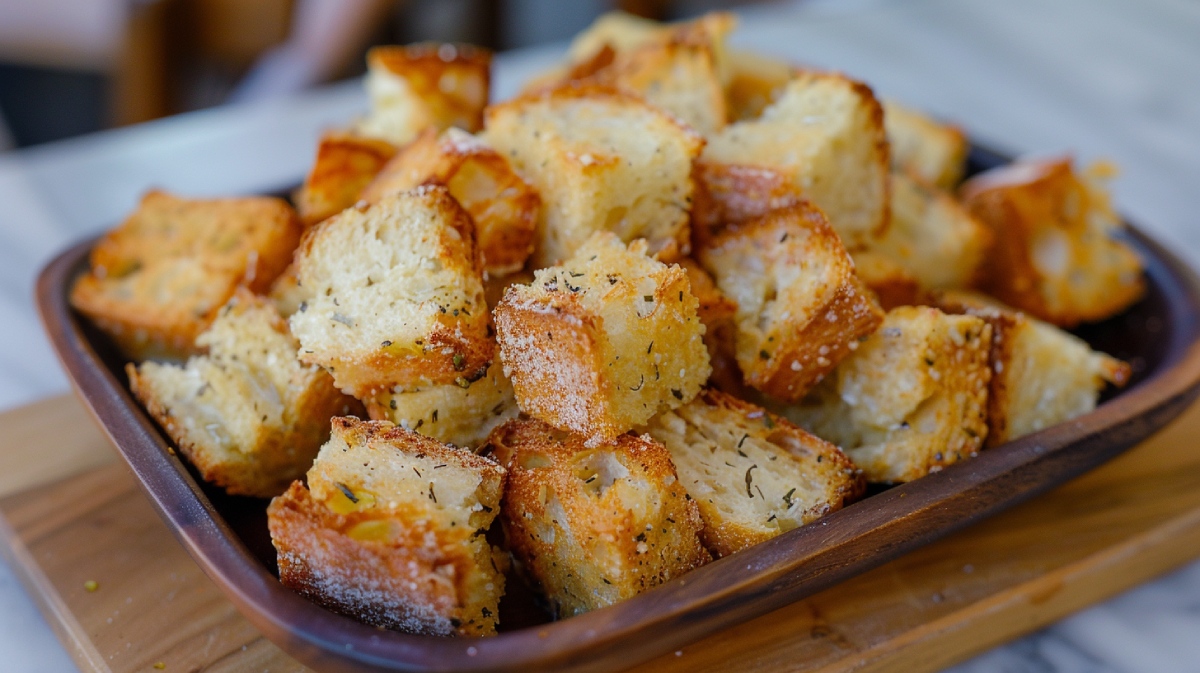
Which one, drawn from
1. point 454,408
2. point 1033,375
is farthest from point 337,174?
point 1033,375

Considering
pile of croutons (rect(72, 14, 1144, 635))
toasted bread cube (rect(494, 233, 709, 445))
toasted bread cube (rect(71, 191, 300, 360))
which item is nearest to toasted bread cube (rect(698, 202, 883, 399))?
pile of croutons (rect(72, 14, 1144, 635))

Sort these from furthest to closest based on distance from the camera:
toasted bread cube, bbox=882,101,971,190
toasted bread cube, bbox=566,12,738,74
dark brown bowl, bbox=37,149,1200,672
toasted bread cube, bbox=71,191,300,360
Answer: toasted bread cube, bbox=882,101,971,190 → toasted bread cube, bbox=566,12,738,74 → toasted bread cube, bbox=71,191,300,360 → dark brown bowl, bbox=37,149,1200,672

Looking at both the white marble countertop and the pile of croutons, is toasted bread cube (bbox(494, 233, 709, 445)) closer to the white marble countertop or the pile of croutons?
the pile of croutons

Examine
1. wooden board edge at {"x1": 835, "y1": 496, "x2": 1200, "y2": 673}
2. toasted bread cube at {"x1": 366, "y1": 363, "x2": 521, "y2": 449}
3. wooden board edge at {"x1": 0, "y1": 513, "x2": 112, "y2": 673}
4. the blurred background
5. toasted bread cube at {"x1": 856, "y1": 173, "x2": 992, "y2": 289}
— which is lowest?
the blurred background

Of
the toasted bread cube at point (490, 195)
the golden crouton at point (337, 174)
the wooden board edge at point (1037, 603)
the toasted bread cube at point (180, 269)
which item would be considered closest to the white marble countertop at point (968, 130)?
the wooden board edge at point (1037, 603)

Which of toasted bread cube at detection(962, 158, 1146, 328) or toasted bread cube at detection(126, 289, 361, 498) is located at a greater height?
toasted bread cube at detection(962, 158, 1146, 328)

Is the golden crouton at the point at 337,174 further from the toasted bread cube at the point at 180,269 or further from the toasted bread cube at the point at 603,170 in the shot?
the toasted bread cube at the point at 603,170

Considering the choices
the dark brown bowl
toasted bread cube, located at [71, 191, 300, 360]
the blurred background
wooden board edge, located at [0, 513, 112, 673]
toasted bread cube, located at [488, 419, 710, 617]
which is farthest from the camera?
the blurred background
